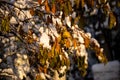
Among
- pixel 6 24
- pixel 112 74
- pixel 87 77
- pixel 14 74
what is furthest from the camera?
pixel 87 77

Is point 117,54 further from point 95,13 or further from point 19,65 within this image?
point 19,65

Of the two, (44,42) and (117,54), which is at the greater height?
(117,54)

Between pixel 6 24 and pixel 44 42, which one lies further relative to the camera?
pixel 44 42

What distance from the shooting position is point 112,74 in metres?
9.17

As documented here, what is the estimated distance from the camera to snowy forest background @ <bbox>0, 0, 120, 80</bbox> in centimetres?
329

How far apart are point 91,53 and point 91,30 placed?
772mm

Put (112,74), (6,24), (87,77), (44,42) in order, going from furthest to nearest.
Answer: (87,77) → (112,74) → (44,42) → (6,24)

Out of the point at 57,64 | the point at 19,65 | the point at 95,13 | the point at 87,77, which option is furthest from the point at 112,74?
the point at 57,64

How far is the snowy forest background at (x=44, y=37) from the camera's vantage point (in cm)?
329

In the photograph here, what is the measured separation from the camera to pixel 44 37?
3.65 metres

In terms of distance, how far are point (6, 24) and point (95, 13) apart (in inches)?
307

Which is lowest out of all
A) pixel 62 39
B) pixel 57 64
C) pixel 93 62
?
pixel 57 64

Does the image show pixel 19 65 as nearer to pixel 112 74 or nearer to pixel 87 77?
pixel 112 74

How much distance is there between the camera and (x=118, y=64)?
30.7ft
